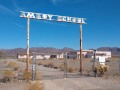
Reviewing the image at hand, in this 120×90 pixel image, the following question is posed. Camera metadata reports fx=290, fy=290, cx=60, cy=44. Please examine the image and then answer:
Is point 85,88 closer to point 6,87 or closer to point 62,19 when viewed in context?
point 6,87

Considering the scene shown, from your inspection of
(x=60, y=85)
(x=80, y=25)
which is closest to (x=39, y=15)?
(x=80, y=25)

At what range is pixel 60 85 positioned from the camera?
19.5 m

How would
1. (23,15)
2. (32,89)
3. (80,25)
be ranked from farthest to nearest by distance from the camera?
(80,25), (23,15), (32,89)

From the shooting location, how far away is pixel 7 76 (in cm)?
2208

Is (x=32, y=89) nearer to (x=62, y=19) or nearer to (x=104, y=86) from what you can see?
(x=104, y=86)

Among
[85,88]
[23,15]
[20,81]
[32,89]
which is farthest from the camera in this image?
[23,15]

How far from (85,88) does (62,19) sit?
10.6 metres

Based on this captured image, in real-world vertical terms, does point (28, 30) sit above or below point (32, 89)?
above

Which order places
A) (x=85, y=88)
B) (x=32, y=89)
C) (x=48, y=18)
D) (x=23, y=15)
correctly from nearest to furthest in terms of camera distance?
(x=32, y=89) < (x=85, y=88) < (x=23, y=15) < (x=48, y=18)

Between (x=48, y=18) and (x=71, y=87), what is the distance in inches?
377

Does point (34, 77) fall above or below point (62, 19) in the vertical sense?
below

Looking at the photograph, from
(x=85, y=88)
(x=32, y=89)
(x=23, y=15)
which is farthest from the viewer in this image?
(x=23, y=15)

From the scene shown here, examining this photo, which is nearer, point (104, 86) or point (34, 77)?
point (104, 86)

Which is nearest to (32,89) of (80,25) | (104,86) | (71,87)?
(71,87)
